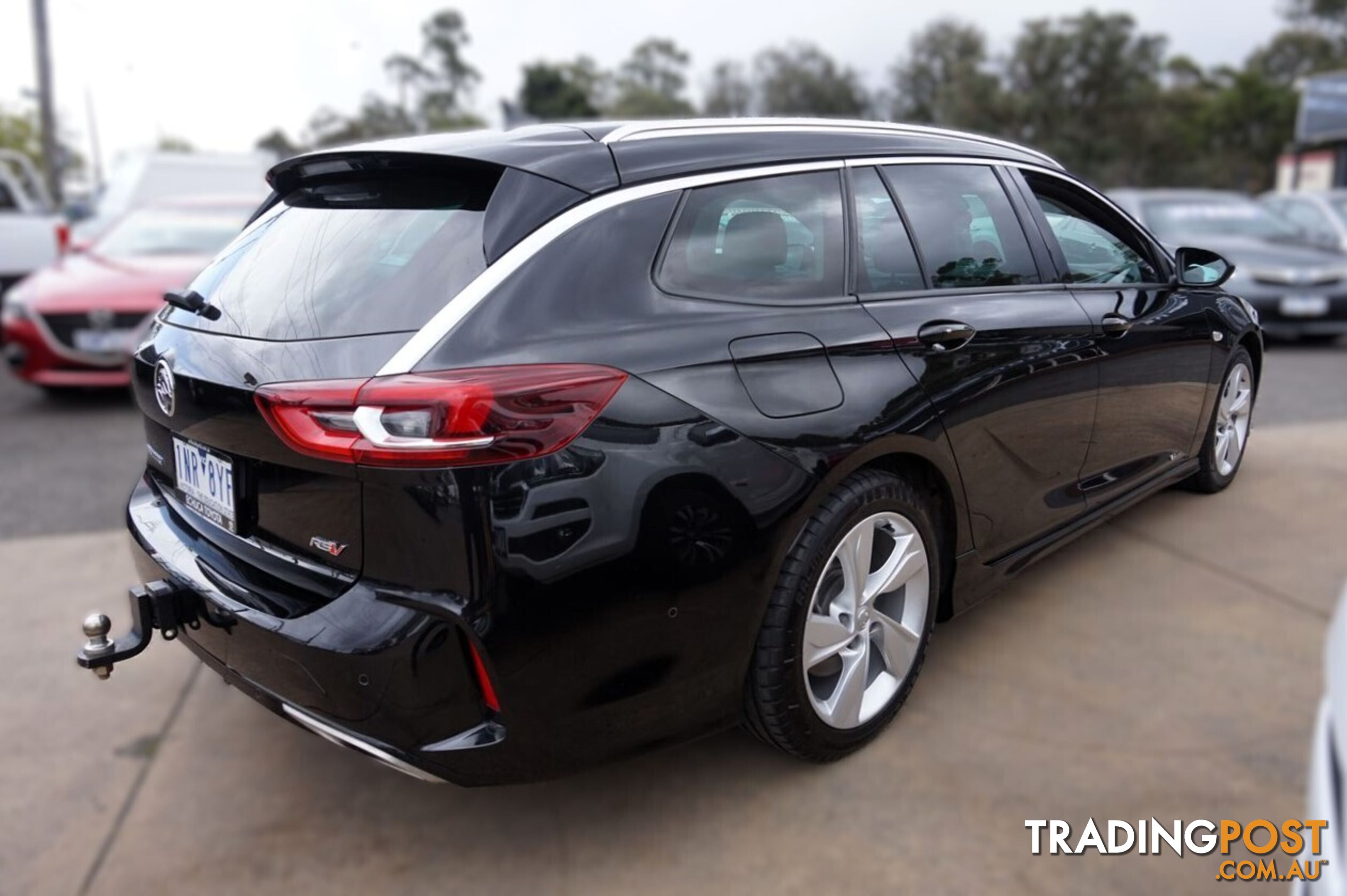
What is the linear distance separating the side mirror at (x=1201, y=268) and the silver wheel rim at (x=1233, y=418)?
511 mm

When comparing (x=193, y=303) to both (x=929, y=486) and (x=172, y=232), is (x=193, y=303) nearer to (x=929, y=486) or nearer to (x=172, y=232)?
(x=929, y=486)

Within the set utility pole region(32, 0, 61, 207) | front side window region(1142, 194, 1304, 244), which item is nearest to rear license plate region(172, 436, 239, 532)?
front side window region(1142, 194, 1304, 244)

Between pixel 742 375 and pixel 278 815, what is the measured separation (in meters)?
1.59

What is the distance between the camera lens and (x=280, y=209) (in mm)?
2617

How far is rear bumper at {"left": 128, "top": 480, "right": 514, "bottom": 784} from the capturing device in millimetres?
1902

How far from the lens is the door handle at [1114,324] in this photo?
3.23m

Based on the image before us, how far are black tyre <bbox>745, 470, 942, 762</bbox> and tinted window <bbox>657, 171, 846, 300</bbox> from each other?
503 millimetres

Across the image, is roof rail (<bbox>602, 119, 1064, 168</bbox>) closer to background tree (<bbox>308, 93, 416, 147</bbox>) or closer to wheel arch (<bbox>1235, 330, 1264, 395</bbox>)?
wheel arch (<bbox>1235, 330, 1264, 395</bbox>)

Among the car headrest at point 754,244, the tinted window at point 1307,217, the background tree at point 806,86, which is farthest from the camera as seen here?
the background tree at point 806,86

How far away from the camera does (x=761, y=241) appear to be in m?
2.39

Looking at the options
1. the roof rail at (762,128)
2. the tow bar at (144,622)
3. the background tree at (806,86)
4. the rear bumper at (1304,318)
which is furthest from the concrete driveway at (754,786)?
the background tree at (806,86)

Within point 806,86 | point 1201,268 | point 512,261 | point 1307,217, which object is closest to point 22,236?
point 512,261

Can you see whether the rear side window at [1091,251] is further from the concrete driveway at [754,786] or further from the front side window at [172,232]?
the front side window at [172,232]

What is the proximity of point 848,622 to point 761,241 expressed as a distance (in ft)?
3.10
